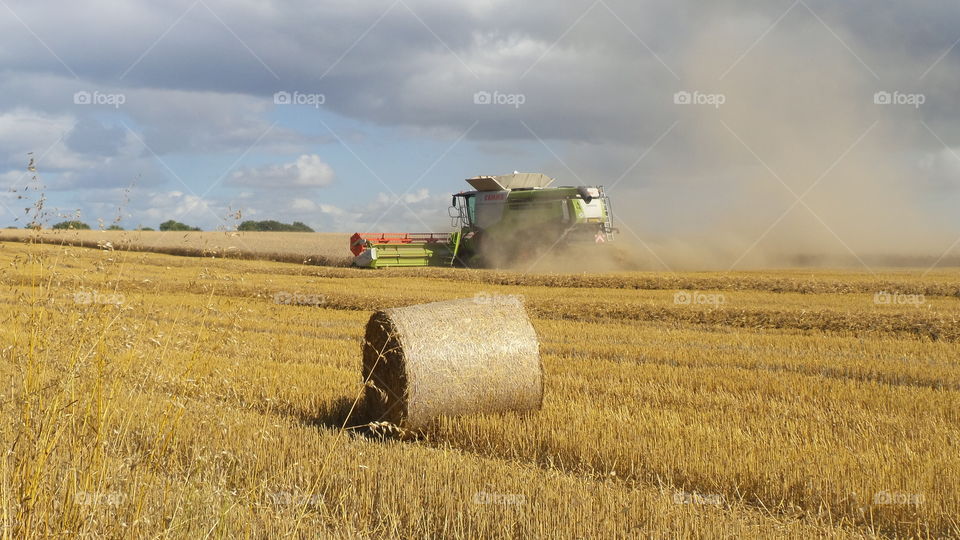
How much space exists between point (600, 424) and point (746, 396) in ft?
6.37

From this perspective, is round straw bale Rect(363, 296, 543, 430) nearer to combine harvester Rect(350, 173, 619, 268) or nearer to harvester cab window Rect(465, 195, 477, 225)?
combine harvester Rect(350, 173, 619, 268)

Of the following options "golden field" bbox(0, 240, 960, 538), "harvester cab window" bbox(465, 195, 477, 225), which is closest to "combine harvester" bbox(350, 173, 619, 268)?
"harvester cab window" bbox(465, 195, 477, 225)

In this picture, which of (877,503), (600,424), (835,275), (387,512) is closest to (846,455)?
(877,503)

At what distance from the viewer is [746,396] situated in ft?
24.6

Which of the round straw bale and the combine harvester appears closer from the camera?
the round straw bale

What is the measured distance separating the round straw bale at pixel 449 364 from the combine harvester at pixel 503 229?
18639 mm

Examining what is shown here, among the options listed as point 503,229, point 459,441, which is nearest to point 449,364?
point 459,441

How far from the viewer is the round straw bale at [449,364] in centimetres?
656

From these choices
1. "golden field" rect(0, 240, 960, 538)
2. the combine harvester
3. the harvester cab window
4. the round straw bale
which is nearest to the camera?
"golden field" rect(0, 240, 960, 538)

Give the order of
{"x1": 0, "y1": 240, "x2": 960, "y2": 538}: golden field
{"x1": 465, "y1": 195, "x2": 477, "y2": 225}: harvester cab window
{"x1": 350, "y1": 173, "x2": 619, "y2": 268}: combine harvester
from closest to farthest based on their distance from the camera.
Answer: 1. {"x1": 0, "y1": 240, "x2": 960, "y2": 538}: golden field
2. {"x1": 350, "y1": 173, "x2": 619, "y2": 268}: combine harvester
3. {"x1": 465, "y1": 195, "x2": 477, "y2": 225}: harvester cab window

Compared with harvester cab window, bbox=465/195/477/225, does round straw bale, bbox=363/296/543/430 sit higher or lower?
lower

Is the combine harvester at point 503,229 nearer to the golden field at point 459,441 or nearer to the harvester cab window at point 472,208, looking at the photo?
the harvester cab window at point 472,208

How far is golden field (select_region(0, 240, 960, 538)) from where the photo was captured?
3887 mm

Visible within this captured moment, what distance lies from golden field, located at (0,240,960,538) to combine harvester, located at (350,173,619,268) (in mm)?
14715
